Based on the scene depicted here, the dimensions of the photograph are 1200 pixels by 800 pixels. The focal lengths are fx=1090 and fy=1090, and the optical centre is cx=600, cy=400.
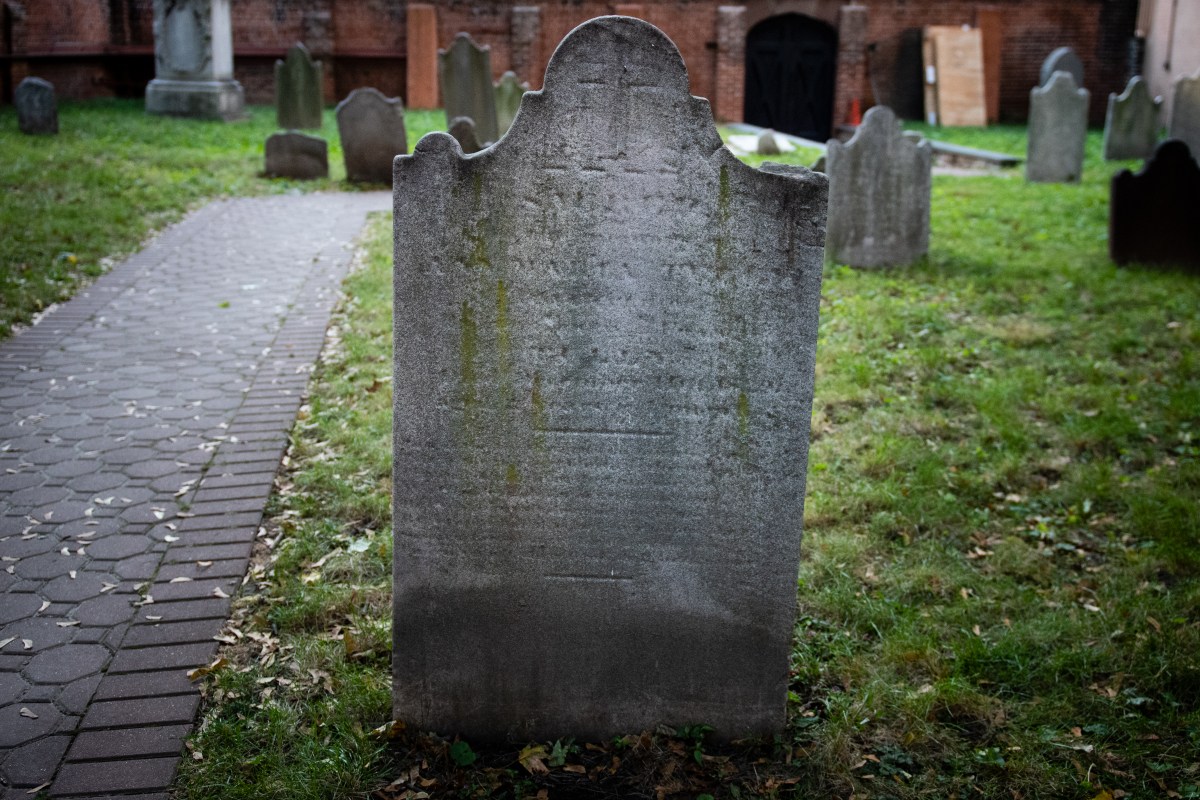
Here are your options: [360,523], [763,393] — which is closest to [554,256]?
[763,393]

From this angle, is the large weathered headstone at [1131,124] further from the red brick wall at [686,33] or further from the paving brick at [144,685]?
the paving brick at [144,685]

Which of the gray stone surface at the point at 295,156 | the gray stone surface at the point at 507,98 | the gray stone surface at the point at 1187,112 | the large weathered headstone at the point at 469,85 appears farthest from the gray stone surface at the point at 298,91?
the gray stone surface at the point at 1187,112

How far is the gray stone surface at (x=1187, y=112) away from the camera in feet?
50.9

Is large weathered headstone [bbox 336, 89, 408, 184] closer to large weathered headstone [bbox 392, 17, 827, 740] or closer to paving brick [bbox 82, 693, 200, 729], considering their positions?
paving brick [bbox 82, 693, 200, 729]

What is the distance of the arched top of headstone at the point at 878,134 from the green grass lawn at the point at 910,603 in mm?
2295

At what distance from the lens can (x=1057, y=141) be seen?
15.2 m

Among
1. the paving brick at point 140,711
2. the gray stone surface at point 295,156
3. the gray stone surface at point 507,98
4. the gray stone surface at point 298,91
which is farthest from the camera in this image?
the gray stone surface at point 298,91

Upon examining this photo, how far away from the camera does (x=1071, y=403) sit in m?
6.43

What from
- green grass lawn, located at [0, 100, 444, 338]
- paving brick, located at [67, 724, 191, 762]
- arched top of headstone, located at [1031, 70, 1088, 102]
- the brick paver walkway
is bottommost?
paving brick, located at [67, 724, 191, 762]

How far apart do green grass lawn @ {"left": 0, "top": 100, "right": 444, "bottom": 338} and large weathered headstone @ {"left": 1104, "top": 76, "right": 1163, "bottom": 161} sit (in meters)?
11.5

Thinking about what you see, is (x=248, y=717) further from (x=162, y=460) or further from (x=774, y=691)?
(x=162, y=460)

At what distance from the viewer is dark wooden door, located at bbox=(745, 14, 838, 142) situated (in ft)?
87.0

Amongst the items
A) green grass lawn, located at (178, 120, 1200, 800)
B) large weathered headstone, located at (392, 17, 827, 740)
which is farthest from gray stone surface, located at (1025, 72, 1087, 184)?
large weathered headstone, located at (392, 17, 827, 740)

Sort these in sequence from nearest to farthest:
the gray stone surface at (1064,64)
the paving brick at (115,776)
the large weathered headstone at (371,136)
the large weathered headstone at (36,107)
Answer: the paving brick at (115,776) < the large weathered headstone at (371,136) < the large weathered headstone at (36,107) < the gray stone surface at (1064,64)
